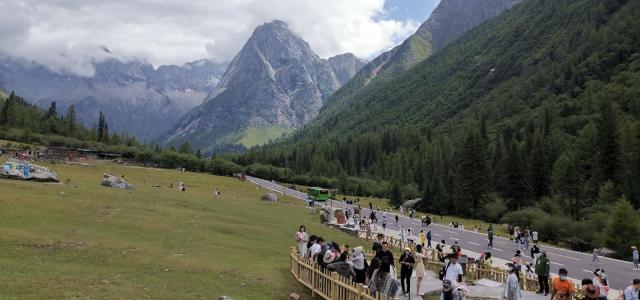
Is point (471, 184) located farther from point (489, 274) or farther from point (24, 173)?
point (24, 173)

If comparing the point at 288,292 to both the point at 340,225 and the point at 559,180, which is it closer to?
the point at 340,225

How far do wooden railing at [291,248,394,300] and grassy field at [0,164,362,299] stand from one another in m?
0.66

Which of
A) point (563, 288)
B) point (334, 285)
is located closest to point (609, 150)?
point (563, 288)

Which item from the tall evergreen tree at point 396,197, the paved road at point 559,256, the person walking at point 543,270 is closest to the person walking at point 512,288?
the person walking at point 543,270

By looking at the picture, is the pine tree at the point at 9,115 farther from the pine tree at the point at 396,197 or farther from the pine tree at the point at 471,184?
the pine tree at the point at 471,184

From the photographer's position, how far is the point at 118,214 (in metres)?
39.9

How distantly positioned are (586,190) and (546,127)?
78090mm

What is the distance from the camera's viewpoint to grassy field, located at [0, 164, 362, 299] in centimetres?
2069

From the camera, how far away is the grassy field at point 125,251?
20688 mm

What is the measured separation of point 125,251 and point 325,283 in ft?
40.9

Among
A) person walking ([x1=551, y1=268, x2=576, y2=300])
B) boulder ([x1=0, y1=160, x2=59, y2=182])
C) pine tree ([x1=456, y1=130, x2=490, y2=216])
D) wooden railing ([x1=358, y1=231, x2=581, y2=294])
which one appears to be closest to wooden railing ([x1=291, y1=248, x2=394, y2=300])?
person walking ([x1=551, y1=268, x2=576, y2=300])

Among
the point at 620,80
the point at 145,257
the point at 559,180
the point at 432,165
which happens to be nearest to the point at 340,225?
the point at 145,257

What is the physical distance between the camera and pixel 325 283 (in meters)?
22.6

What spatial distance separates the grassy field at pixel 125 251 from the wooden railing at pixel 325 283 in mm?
663
